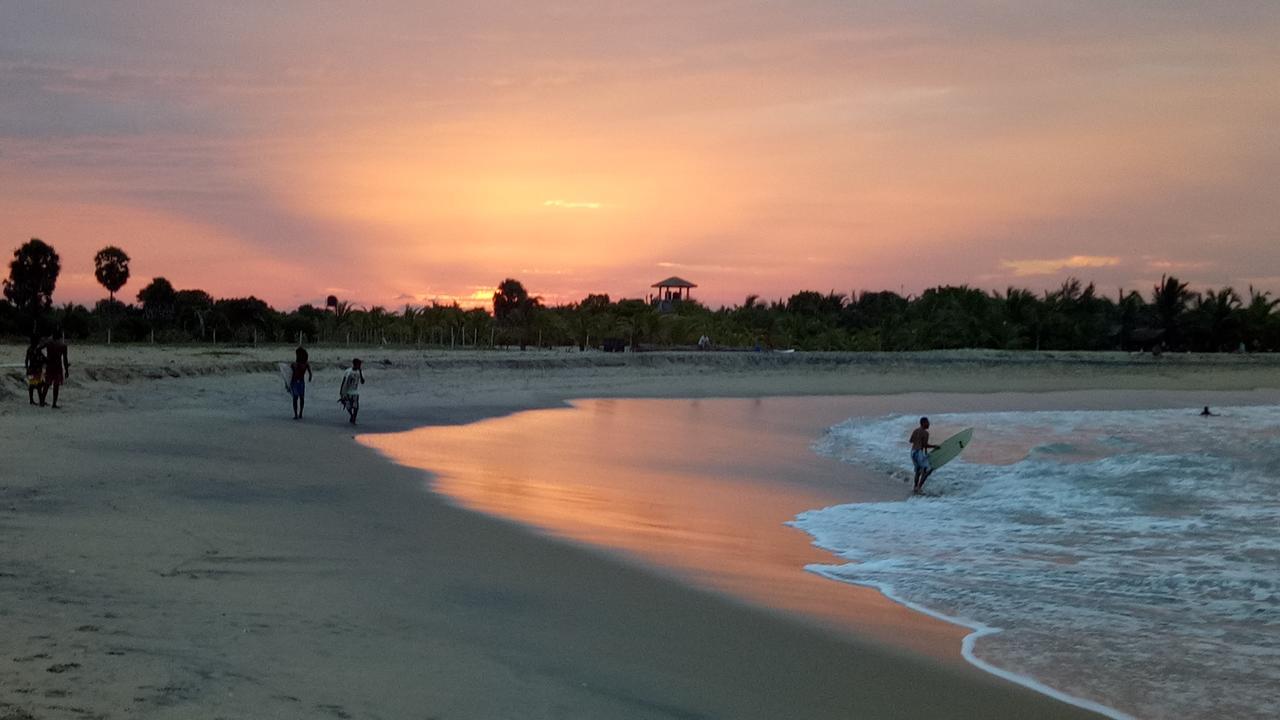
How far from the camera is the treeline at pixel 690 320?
5544 cm

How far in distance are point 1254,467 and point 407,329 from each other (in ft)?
172

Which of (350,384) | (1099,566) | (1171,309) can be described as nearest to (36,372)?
(350,384)

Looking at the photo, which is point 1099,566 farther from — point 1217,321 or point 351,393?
point 1217,321

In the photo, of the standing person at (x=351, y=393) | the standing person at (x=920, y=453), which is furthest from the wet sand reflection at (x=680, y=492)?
the standing person at (x=351, y=393)

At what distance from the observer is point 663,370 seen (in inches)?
2062

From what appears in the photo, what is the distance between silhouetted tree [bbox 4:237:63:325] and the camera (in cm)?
5631

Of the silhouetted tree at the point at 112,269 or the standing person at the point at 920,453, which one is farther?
the silhouetted tree at the point at 112,269

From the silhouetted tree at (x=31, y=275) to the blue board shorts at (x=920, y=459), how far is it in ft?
180

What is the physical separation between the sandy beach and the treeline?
40814 mm

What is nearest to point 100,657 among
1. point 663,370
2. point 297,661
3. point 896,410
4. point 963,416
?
point 297,661

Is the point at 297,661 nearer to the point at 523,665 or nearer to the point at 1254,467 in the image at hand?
the point at 523,665

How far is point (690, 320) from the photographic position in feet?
226

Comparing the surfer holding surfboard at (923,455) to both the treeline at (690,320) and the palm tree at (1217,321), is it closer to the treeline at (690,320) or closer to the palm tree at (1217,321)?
the treeline at (690,320)

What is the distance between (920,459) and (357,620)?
1182 cm
